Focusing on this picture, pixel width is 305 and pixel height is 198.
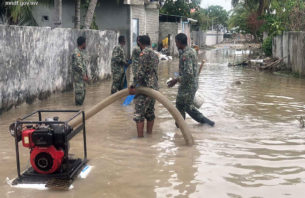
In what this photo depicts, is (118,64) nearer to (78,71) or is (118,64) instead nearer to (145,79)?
(78,71)

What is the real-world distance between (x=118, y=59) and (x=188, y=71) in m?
2.97

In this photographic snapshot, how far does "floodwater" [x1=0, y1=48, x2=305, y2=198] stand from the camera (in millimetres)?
3949

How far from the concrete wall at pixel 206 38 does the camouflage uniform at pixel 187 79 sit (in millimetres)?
34429

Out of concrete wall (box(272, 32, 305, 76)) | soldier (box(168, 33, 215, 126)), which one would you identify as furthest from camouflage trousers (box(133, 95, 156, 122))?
concrete wall (box(272, 32, 305, 76))

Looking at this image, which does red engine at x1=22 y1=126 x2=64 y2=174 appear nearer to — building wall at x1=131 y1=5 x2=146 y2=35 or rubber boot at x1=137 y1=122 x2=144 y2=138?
rubber boot at x1=137 y1=122 x2=144 y2=138

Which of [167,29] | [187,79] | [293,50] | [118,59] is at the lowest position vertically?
[187,79]

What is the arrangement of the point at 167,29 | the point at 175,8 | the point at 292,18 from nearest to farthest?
1. the point at 292,18
2. the point at 167,29
3. the point at 175,8

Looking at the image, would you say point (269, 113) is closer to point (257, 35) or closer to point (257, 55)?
point (257, 55)

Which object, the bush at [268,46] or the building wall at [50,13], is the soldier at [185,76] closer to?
the building wall at [50,13]

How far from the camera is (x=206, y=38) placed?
4953 centimetres

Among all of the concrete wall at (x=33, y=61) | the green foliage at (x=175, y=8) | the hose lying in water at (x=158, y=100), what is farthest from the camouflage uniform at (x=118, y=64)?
the green foliage at (x=175, y=8)

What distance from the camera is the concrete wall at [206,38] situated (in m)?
41.8

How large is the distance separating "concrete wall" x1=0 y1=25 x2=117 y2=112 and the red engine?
142 inches

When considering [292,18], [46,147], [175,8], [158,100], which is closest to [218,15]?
[175,8]
